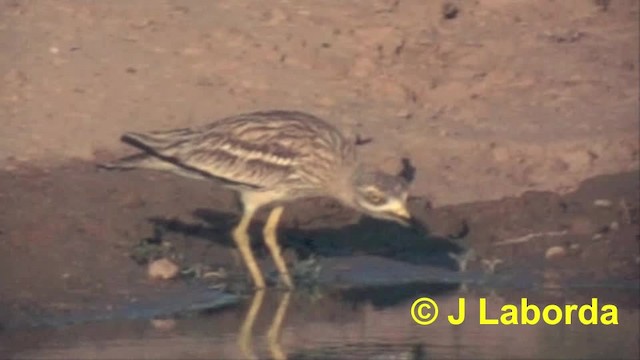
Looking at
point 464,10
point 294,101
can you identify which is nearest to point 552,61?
point 464,10

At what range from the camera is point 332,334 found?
10.2 meters

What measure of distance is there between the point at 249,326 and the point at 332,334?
1.42 ft

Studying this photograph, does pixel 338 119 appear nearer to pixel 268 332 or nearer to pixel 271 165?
pixel 271 165

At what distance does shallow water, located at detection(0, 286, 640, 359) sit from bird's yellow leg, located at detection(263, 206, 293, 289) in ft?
0.36

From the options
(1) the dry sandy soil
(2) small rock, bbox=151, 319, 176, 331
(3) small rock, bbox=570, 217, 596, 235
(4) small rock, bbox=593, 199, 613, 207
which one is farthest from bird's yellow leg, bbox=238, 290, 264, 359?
(4) small rock, bbox=593, 199, 613, 207

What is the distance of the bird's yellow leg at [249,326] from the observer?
9.83 metres

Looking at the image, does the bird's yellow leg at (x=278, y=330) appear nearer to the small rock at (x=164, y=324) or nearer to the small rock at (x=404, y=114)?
the small rock at (x=164, y=324)

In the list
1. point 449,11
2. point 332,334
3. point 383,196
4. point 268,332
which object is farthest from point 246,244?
point 449,11

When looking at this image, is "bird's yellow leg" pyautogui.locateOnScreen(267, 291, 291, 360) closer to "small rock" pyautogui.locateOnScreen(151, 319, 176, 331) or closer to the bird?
the bird

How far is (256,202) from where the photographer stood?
1129cm

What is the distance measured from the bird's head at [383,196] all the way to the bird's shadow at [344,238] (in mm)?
657

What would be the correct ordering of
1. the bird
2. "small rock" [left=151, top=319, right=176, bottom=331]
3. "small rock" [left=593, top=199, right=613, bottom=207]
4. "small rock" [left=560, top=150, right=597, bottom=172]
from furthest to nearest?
"small rock" [left=560, top=150, right=597, bottom=172]
"small rock" [left=593, top=199, right=613, bottom=207]
the bird
"small rock" [left=151, top=319, right=176, bottom=331]

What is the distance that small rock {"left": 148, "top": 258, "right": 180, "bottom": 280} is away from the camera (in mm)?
11086

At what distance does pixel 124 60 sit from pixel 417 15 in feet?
7.21
